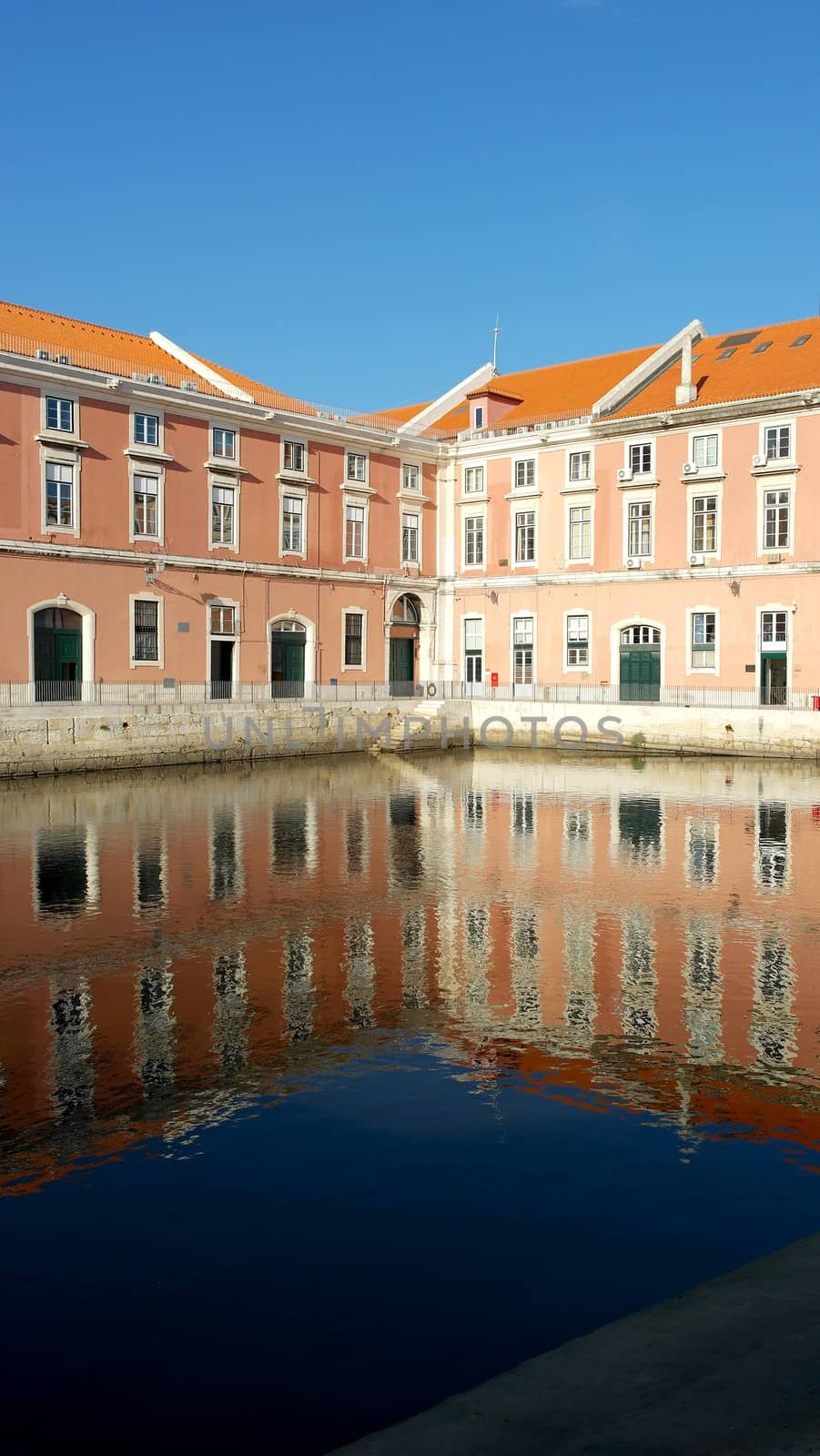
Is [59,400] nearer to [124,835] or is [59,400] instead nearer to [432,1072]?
[124,835]

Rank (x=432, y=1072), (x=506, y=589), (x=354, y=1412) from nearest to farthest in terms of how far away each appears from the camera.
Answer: (x=354, y=1412)
(x=432, y=1072)
(x=506, y=589)

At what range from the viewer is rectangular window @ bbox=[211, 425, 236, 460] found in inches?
1676

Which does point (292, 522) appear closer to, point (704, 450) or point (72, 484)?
point (72, 484)

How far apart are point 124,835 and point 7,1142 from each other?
14.9 meters

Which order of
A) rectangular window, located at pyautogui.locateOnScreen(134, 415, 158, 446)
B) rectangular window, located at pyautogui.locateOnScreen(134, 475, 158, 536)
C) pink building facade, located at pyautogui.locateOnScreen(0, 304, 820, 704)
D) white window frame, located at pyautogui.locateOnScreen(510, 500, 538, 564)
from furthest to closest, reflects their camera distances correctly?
white window frame, located at pyautogui.locateOnScreen(510, 500, 538, 564), rectangular window, located at pyautogui.locateOnScreen(134, 475, 158, 536), rectangular window, located at pyautogui.locateOnScreen(134, 415, 158, 446), pink building facade, located at pyautogui.locateOnScreen(0, 304, 820, 704)

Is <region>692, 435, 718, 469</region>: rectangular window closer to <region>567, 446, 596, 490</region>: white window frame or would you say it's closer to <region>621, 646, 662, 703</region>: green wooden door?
<region>567, 446, 596, 490</region>: white window frame

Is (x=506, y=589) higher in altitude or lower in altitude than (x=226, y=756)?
higher

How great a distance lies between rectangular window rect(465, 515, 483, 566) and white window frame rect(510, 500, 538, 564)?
70.7 inches

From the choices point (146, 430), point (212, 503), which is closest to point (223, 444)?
point (212, 503)

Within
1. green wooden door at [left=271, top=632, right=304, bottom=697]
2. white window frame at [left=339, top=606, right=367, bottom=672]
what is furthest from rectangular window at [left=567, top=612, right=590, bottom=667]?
green wooden door at [left=271, top=632, right=304, bottom=697]

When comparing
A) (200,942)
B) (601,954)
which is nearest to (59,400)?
(200,942)

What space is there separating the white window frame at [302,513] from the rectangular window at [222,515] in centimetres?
235

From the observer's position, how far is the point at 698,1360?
467 centimetres

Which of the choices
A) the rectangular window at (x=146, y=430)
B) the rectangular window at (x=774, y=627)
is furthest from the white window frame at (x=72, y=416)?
the rectangular window at (x=774, y=627)
